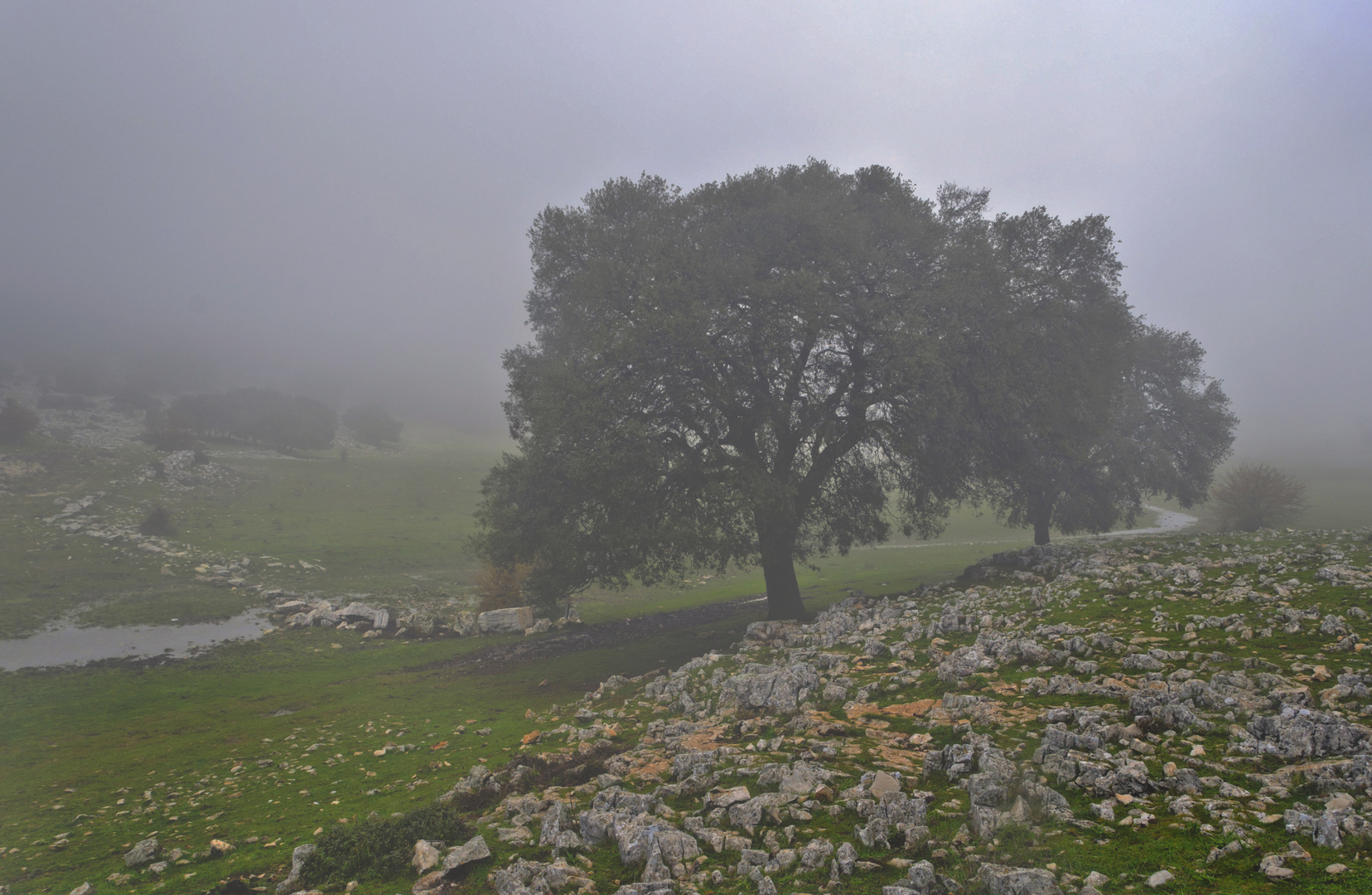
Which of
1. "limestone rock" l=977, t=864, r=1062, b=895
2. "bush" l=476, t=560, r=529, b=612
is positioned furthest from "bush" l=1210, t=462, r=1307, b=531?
"limestone rock" l=977, t=864, r=1062, b=895

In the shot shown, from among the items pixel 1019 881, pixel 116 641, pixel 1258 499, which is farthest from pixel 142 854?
pixel 1258 499

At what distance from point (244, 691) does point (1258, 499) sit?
60.9 m

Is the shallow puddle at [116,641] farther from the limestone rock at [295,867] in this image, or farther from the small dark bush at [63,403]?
the small dark bush at [63,403]

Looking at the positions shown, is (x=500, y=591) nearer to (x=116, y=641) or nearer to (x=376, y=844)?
(x=116, y=641)

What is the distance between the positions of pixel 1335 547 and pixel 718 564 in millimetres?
17072

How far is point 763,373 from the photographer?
20.5 meters

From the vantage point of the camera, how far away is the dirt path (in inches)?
915

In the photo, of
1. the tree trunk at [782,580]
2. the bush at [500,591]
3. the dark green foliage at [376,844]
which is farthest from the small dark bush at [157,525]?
the dark green foliage at [376,844]

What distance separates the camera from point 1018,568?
71.3 feet

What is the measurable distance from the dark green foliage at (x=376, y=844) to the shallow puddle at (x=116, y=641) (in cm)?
2625

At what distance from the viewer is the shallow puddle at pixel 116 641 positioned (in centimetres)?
2620

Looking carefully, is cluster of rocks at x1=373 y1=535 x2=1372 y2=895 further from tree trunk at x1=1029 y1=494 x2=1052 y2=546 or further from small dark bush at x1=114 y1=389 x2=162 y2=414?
small dark bush at x1=114 y1=389 x2=162 y2=414

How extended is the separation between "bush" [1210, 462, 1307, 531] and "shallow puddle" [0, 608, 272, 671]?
63724 mm

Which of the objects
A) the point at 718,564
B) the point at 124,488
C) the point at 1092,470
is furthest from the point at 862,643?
Answer: the point at 124,488
